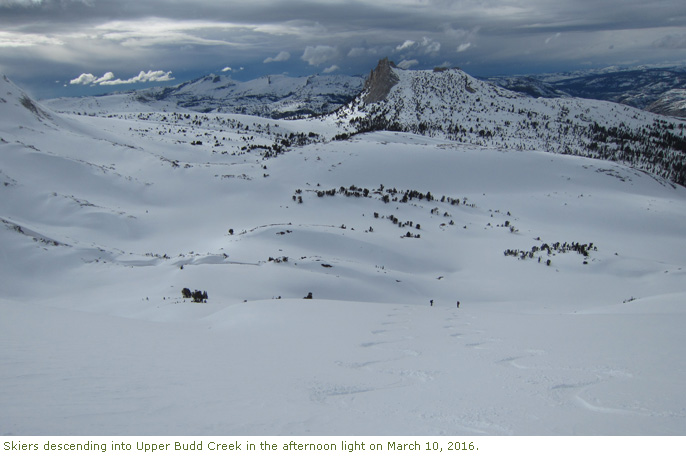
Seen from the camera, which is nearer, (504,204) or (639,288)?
(639,288)

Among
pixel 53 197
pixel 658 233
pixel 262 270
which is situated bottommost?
pixel 658 233

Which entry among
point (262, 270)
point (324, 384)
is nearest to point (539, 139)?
point (262, 270)

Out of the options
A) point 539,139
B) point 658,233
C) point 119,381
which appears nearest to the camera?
point 119,381

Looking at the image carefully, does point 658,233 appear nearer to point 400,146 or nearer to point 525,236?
point 525,236

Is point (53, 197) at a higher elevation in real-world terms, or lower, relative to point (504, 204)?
higher

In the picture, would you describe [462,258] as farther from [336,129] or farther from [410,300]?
[336,129]

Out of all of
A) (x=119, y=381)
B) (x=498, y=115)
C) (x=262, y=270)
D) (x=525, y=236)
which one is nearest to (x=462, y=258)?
(x=525, y=236)

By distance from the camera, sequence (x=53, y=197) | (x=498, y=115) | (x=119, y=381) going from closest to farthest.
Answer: (x=119, y=381) < (x=53, y=197) < (x=498, y=115)
